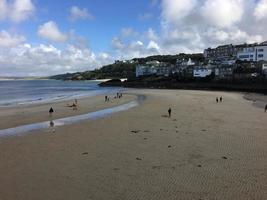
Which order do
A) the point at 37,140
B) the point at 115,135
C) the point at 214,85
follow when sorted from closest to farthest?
the point at 37,140 < the point at 115,135 < the point at 214,85

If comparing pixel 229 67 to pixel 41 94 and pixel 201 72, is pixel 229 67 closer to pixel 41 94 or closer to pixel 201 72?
pixel 201 72

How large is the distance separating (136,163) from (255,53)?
107 meters

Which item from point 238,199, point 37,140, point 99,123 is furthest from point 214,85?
point 238,199

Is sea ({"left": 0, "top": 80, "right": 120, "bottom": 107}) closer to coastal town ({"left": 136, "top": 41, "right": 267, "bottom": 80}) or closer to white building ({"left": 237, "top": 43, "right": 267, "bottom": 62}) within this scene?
coastal town ({"left": 136, "top": 41, "right": 267, "bottom": 80})

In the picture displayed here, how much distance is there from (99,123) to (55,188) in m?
13.0

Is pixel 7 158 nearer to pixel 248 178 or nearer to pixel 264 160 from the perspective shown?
pixel 248 178

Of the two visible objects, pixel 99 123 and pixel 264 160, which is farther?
pixel 99 123

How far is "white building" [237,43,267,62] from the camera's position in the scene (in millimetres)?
108938

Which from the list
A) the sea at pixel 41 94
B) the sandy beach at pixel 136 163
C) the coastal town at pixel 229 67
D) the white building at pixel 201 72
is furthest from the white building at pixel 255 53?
the sandy beach at pixel 136 163

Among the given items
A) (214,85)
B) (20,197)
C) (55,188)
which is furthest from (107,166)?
(214,85)

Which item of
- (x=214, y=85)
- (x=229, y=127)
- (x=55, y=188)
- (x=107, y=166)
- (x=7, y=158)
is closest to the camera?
(x=55, y=188)

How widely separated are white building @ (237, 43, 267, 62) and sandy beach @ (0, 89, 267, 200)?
311ft

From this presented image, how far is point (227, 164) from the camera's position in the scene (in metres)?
12.4

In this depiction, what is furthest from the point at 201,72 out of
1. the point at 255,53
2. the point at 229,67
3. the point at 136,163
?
the point at 136,163
